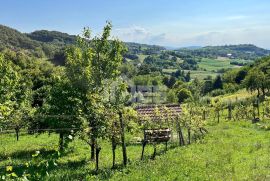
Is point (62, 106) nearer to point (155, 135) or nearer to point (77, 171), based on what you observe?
point (155, 135)

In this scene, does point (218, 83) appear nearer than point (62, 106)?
No

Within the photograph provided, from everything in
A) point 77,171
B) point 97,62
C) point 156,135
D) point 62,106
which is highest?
point 97,62

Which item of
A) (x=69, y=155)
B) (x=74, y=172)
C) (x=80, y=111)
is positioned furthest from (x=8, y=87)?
(x=74, y=172)

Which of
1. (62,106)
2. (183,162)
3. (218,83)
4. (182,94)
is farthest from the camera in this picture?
(218,83)

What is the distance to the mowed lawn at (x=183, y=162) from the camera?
2219 cm

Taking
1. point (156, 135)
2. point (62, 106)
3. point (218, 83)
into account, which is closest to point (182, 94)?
point (218, 83)

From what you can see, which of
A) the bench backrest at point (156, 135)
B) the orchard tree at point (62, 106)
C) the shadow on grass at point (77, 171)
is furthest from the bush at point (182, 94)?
the shadow on grass at point (77, 171)

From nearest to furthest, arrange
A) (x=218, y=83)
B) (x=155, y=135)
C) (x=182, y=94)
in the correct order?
1. (x=155, y=135)
2. (x=182, y=94)
3. (x=218, y=83)

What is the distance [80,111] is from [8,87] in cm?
1192

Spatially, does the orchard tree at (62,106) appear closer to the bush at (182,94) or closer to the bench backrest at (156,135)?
the bench backrest at (156,135)

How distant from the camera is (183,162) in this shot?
25.6 metres

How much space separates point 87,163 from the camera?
27578mm

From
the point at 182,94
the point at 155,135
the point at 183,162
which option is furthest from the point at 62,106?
the point at 182,94

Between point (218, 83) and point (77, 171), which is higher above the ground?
point (218, 83)
